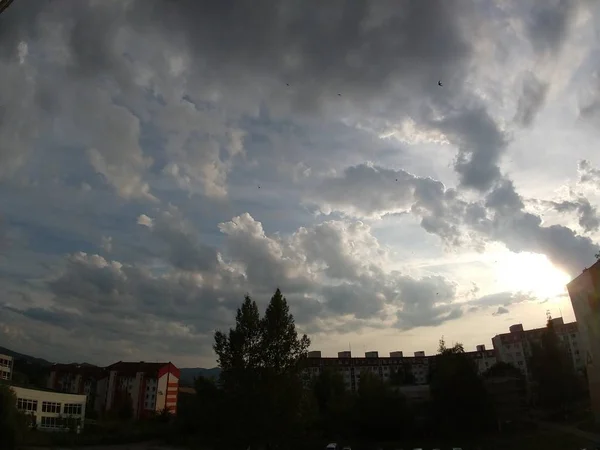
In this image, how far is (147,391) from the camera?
107 m

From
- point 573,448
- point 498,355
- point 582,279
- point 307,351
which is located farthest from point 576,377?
point 498,355

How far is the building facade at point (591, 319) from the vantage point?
54.1 m

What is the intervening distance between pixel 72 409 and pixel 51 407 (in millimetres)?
4280

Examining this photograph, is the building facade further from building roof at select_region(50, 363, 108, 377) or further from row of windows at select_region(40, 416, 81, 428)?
building roof at select_region(50, 363, 108, 377)

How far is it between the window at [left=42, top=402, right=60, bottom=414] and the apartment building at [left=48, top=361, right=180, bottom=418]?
99.8 ft

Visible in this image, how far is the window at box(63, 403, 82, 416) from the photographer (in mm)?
75000

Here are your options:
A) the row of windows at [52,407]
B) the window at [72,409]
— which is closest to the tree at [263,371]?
the row of windows at [52,407]

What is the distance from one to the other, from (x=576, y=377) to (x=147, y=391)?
88629mm

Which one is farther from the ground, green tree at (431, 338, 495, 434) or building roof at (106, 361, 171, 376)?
building roof at (106, 361, 171, 376)

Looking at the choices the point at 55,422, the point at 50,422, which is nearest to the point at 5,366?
the point at 50,422

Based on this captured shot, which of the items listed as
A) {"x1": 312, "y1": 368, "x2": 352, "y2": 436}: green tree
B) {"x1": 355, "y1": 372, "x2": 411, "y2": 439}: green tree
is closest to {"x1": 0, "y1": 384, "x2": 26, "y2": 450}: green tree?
{"x1": 312, "y1": 368, "x2": 352, "y2": 436}: green tree

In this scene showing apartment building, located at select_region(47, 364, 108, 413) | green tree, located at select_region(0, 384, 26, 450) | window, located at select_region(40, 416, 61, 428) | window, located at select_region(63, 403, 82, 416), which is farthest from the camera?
apartment building, located at select_region(47, 364, 108, 413)

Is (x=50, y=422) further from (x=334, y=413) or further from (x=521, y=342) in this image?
(x=521, y=342)

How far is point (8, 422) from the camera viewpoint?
121 ft
